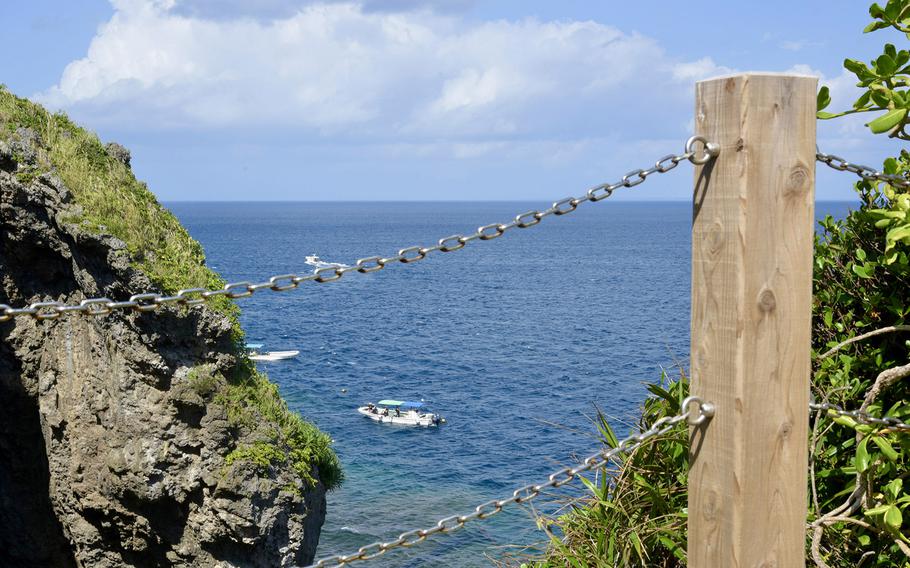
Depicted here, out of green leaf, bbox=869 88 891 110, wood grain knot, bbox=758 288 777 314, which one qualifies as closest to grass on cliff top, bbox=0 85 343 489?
green leaf, bbox=869 88 891 110

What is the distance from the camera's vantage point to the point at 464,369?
4038cm

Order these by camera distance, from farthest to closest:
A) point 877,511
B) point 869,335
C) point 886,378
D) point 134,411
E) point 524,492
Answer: point 134,411 → point 869,335 → point 886,378 → point 877,511 → point 524,492

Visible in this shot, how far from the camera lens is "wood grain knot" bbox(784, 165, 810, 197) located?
2496 mm

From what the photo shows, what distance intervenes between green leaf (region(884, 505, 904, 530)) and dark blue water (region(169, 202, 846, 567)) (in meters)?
1.39

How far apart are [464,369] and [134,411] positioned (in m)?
29.5

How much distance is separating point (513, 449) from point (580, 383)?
8.36 meters

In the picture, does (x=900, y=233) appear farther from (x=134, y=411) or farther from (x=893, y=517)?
(x=134, y=411)

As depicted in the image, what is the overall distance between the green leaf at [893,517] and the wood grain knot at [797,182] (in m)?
1.73

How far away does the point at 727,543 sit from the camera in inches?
99.9

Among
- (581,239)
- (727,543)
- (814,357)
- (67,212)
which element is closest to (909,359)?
(814,357)

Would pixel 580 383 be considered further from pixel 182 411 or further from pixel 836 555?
pixel 836 555

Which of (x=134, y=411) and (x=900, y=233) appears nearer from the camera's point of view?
(x=900, y=233)

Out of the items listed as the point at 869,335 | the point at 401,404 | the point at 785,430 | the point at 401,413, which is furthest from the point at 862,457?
the point at 401,413

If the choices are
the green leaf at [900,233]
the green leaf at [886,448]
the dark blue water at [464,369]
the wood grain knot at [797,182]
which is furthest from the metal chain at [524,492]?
the dark blue water at [464,369]
